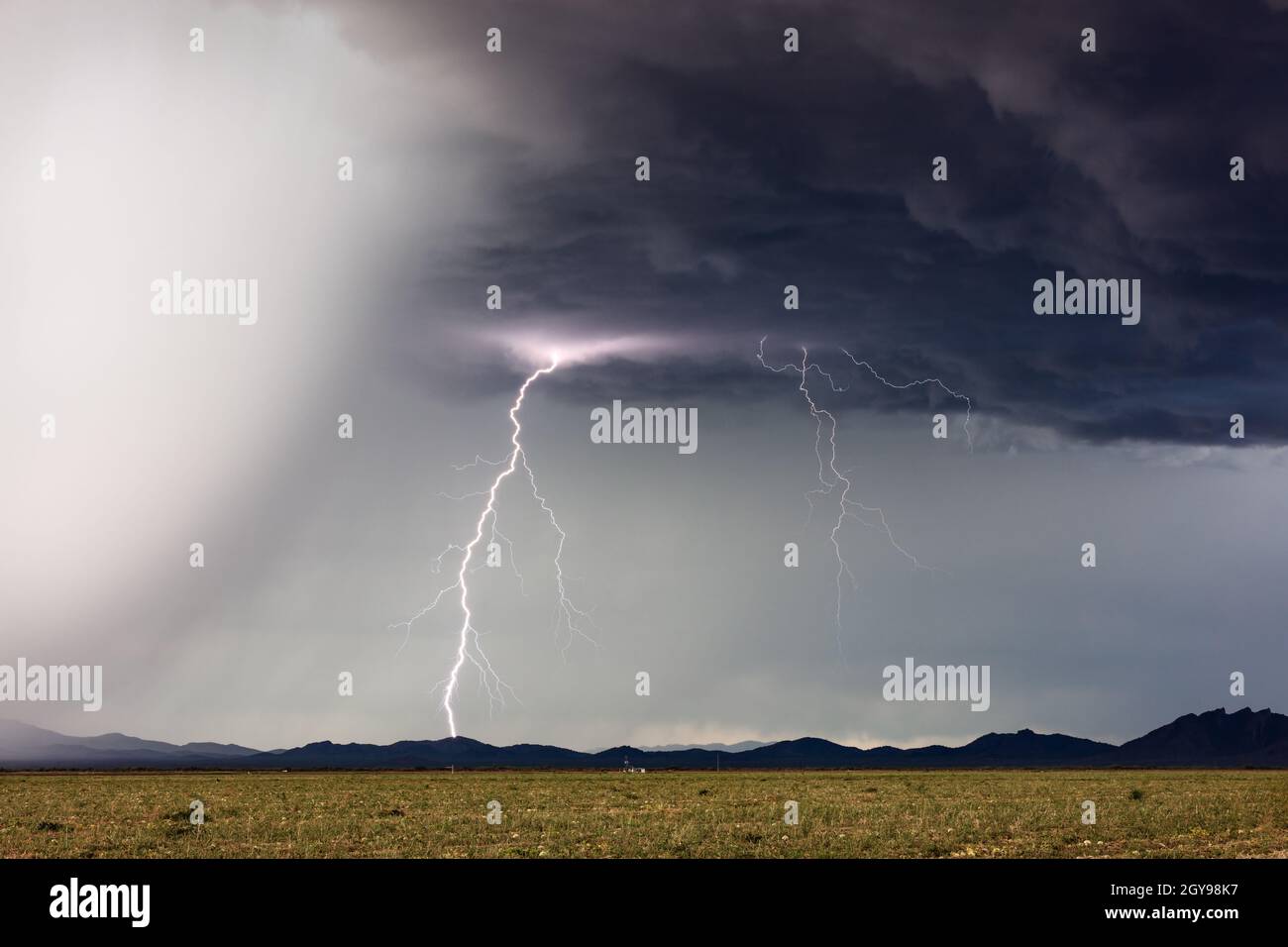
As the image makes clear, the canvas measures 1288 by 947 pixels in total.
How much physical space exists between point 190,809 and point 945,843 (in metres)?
26.5

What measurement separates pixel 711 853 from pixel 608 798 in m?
23.5
